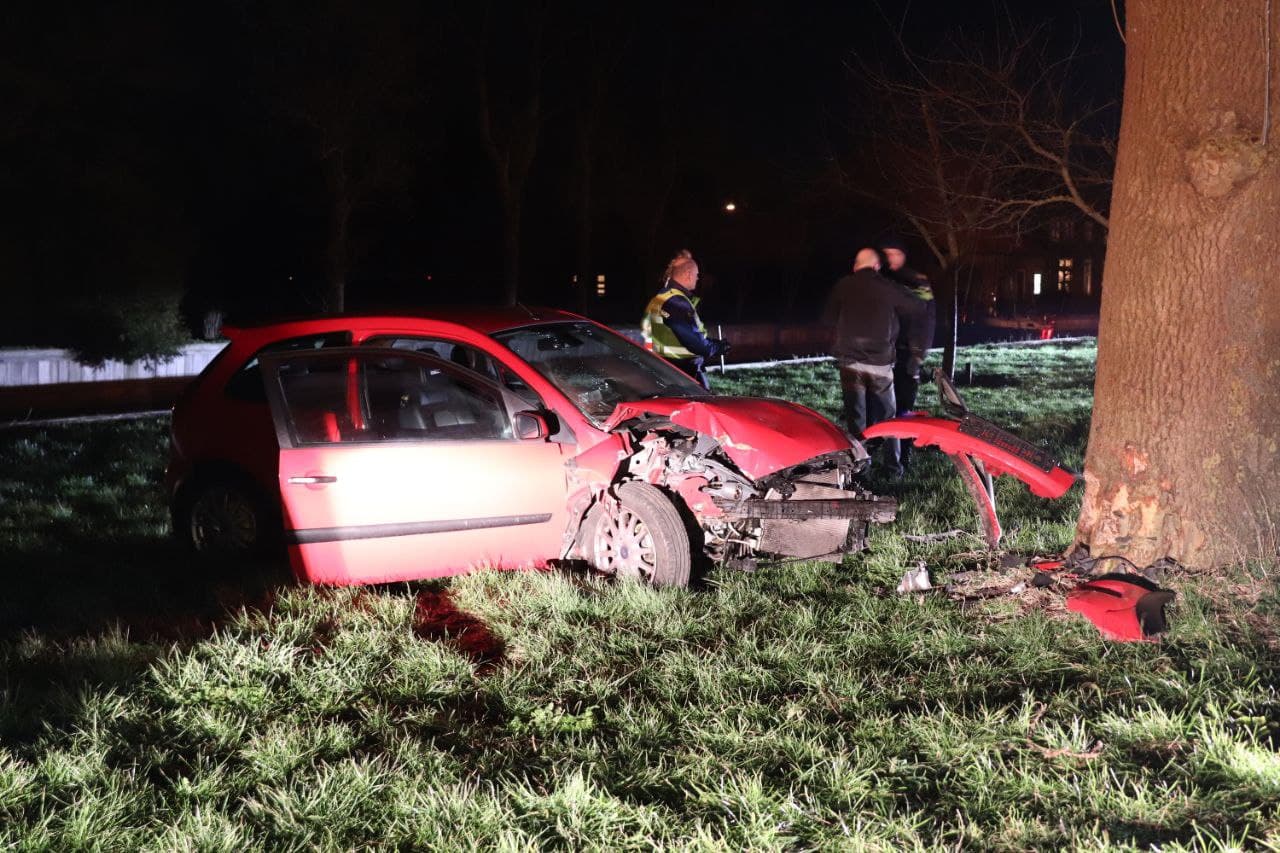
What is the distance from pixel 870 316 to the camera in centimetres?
918

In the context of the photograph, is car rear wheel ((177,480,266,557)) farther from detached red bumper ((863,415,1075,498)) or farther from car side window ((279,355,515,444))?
detached red bumper ((863,415,1075,498))

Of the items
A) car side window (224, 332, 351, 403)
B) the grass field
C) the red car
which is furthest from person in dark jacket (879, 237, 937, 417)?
car side window (224, 332, 351, 403)

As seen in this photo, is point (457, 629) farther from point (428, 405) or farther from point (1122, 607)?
point (1122, 607)

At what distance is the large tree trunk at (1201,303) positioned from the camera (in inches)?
218

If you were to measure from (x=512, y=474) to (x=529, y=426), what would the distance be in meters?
0.29

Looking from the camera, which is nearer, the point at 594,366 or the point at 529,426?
the point at 529,426

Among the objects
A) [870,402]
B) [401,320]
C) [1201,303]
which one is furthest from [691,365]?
[1201,303]

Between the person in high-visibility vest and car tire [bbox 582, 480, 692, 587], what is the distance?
335 cm

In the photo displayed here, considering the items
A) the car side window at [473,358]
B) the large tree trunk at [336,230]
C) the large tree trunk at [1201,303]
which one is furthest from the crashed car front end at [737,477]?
the large tree trunk at [336,230]

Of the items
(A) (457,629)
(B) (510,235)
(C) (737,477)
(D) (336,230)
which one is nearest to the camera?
(A) (457,629)

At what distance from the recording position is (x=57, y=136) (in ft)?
69.1

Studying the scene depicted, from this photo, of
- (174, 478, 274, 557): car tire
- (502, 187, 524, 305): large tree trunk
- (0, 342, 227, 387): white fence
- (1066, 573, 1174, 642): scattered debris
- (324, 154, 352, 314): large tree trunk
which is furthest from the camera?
(502, 187, 524, 305): large tree trunk

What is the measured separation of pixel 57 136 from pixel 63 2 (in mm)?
2329

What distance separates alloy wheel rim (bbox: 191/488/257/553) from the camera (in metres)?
6.67
